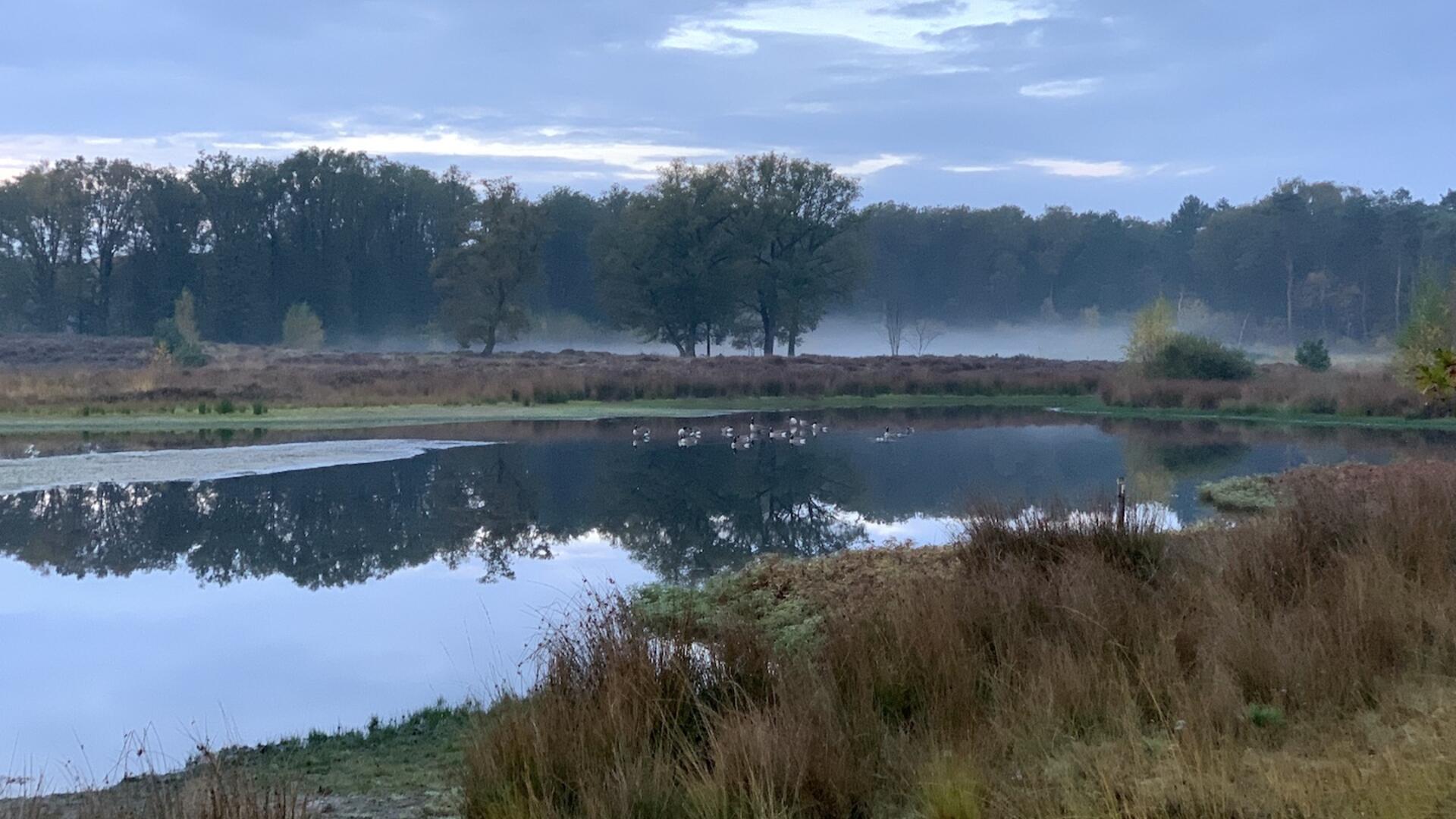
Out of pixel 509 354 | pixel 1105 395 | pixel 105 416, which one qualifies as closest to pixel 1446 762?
pixel 105 416

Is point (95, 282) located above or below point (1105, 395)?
above

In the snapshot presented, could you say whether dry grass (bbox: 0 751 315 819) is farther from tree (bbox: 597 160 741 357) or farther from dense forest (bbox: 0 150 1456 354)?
tree (bbox: 597 160 741 357)

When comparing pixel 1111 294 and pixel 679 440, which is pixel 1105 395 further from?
pixel 1111 294

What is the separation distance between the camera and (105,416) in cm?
3222

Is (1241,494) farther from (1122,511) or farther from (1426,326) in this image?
(1426,326)

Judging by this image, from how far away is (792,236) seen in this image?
7125 cm

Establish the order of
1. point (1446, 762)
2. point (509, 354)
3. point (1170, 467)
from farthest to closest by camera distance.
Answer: point (509, 354), point (1170, 467), point (1446, 762)

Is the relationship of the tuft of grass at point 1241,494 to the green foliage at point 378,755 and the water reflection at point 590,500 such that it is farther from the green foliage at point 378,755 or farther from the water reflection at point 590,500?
the green foliage at point 378,755

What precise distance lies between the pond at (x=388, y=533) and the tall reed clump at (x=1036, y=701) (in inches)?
72.0

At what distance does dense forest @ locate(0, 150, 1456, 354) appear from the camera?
68.6 m

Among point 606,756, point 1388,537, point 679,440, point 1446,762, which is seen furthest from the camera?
point 679,440

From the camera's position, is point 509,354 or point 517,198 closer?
point 509,354

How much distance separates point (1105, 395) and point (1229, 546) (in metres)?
33.0

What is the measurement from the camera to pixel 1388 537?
8.93m
